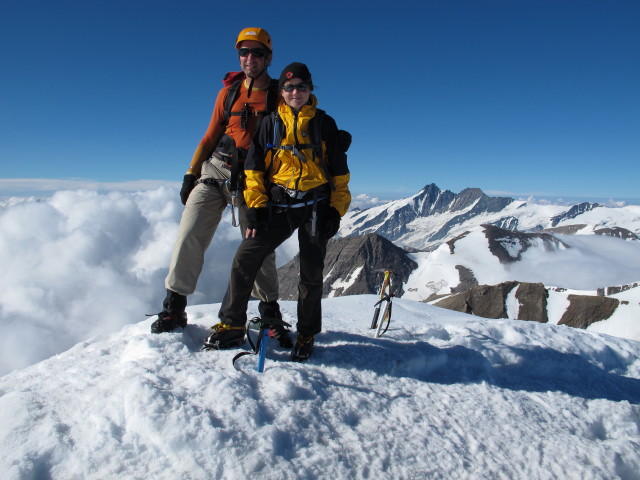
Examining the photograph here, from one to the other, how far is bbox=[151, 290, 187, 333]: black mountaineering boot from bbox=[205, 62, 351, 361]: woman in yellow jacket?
0.80 m

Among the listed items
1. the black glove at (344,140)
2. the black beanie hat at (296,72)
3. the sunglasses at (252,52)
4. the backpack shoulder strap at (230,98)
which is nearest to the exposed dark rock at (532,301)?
the black glove at (344,140)

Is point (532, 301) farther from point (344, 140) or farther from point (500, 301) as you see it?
point (344, 140)

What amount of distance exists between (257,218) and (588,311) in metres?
99.1

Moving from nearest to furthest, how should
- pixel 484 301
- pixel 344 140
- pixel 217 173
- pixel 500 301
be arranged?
pixel 344 140 → pixel 217 173 → pixel 500 301 → pixel 484 301

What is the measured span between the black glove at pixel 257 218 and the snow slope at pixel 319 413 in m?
1.93

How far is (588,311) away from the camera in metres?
84.5

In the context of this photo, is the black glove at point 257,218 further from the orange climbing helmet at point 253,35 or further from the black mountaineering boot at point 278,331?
the orange climbing helmet at point 253,35

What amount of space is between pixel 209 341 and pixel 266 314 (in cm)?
129

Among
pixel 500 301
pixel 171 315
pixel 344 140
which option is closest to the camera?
pixel 344 140

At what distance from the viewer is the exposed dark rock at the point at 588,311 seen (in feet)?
267

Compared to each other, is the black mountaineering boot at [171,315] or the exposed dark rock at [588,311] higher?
the black mountaineering boot at [171,315]

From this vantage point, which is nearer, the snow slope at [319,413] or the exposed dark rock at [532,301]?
the snow slope at [319,413]

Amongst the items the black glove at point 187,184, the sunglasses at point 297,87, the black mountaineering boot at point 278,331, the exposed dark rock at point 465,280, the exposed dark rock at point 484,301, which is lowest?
the exposed dark rock at point 465,280

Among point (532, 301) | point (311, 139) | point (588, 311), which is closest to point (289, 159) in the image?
point (311, 139)
